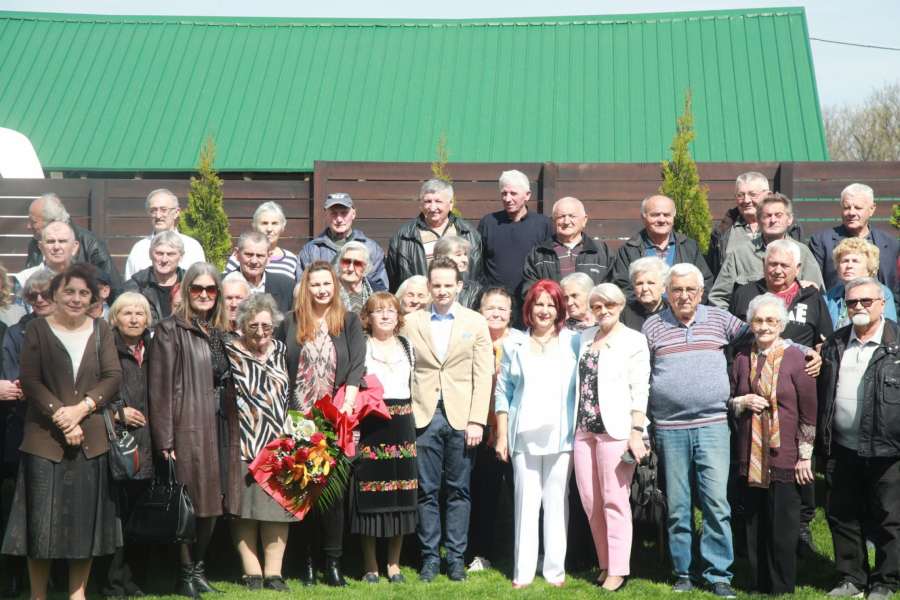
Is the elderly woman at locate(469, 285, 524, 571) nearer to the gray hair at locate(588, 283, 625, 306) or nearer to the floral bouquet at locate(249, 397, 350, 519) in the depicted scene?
the gray hair at locate(588, 283, 625, 306)

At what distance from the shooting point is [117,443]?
4.96m

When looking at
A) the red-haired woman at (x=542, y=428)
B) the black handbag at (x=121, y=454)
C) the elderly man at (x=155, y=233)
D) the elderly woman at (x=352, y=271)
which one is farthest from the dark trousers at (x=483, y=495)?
the elderly man at (x=155, y=233)

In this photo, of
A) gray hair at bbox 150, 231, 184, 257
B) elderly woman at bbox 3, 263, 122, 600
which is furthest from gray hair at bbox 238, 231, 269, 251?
elderly woman at bbox 3, 263, 122, 600

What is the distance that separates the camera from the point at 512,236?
7312mm

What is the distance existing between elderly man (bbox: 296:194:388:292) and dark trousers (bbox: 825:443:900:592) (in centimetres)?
346

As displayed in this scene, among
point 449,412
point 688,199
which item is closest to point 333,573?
point 449,412

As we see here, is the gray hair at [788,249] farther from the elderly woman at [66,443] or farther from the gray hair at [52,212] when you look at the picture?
the gray hair at [52,212]

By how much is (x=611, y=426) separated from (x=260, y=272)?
8.99 feet

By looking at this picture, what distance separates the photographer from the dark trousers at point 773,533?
204 inches

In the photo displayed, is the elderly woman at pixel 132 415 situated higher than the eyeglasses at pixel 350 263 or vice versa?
the eyeglasses at pixel 350 263

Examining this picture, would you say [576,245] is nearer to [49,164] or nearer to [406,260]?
[406,260]

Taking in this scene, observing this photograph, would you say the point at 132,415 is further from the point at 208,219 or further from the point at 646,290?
the point at 208,219

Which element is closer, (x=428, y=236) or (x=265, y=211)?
(x=265, y=211)

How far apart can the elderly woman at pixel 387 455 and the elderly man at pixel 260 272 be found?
919mm
